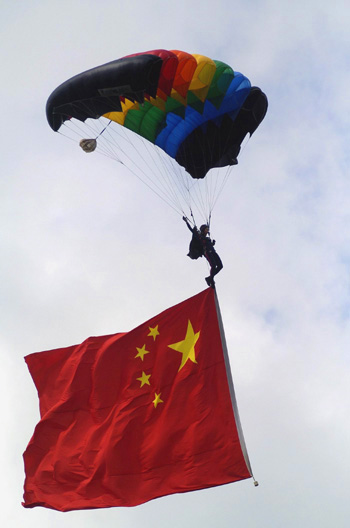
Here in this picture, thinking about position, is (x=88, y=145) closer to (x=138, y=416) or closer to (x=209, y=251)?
(x=209, y=251)

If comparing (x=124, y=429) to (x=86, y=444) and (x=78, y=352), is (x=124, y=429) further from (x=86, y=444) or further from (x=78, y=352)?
(x=78, y=352)

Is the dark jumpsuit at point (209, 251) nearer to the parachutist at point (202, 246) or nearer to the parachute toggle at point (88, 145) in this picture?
the parachutist at point (202, 246)

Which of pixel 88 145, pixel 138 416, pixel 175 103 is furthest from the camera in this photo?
pixel 88 145

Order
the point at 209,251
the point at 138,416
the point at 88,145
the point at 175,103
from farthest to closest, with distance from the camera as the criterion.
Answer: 1. the point at 88,145
2. the point at 175,103
3. the point at 209,251
4. the point at 138,416

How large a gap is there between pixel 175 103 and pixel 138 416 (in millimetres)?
6961

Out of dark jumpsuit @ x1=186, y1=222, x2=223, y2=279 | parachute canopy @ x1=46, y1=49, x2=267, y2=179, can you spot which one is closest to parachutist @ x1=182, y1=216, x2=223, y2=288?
dark jumpsuit @ x1=186, y1=222, x2=223, y2=279

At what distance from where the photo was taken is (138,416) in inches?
561

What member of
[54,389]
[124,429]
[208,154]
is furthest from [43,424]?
[208,154]

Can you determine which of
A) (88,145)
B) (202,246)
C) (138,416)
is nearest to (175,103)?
(88,145)

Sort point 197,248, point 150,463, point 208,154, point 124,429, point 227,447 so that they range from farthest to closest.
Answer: point 208,154 → point 197,248 → point 124,429 → point 150,463 → point 227,447

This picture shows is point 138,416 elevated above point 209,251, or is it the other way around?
point 209,251

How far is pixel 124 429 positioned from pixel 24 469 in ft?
8.10

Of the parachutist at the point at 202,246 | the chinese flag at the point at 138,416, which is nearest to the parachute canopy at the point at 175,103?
the parachutist at the point at 202,246

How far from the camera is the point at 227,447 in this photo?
1241cm
